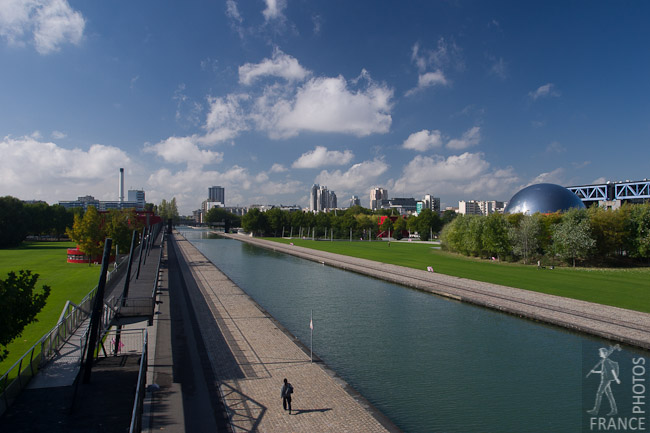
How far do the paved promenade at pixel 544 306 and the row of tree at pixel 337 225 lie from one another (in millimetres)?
71705

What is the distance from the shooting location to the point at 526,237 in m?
47.8

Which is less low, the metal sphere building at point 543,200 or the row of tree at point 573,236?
the metal sphere building at point 543,200

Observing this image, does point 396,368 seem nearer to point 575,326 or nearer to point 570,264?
point 575,326

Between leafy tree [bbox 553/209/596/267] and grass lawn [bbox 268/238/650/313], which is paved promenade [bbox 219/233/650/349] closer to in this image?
grass lawn [bbox 268/238/650/313]

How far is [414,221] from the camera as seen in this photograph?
Result: 113000mm

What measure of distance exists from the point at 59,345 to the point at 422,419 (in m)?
12.5

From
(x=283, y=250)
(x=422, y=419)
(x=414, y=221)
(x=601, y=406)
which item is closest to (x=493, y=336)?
(x=601, y=406)

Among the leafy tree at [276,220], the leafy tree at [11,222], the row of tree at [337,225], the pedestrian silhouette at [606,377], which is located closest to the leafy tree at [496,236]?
the pedestrian silhouette at [606,377]

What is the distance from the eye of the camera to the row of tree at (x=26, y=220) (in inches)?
2943

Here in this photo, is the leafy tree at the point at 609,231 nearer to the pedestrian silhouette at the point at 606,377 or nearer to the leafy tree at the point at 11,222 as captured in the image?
the pedestrian silhouette at the point at 606,377

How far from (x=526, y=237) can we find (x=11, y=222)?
89.5m

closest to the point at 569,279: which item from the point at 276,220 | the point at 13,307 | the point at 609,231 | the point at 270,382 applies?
the point at 609,231

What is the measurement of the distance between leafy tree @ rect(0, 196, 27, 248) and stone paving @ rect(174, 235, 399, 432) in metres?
72.8

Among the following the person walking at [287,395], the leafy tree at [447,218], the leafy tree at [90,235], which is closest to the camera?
the person walking at [287,395]
